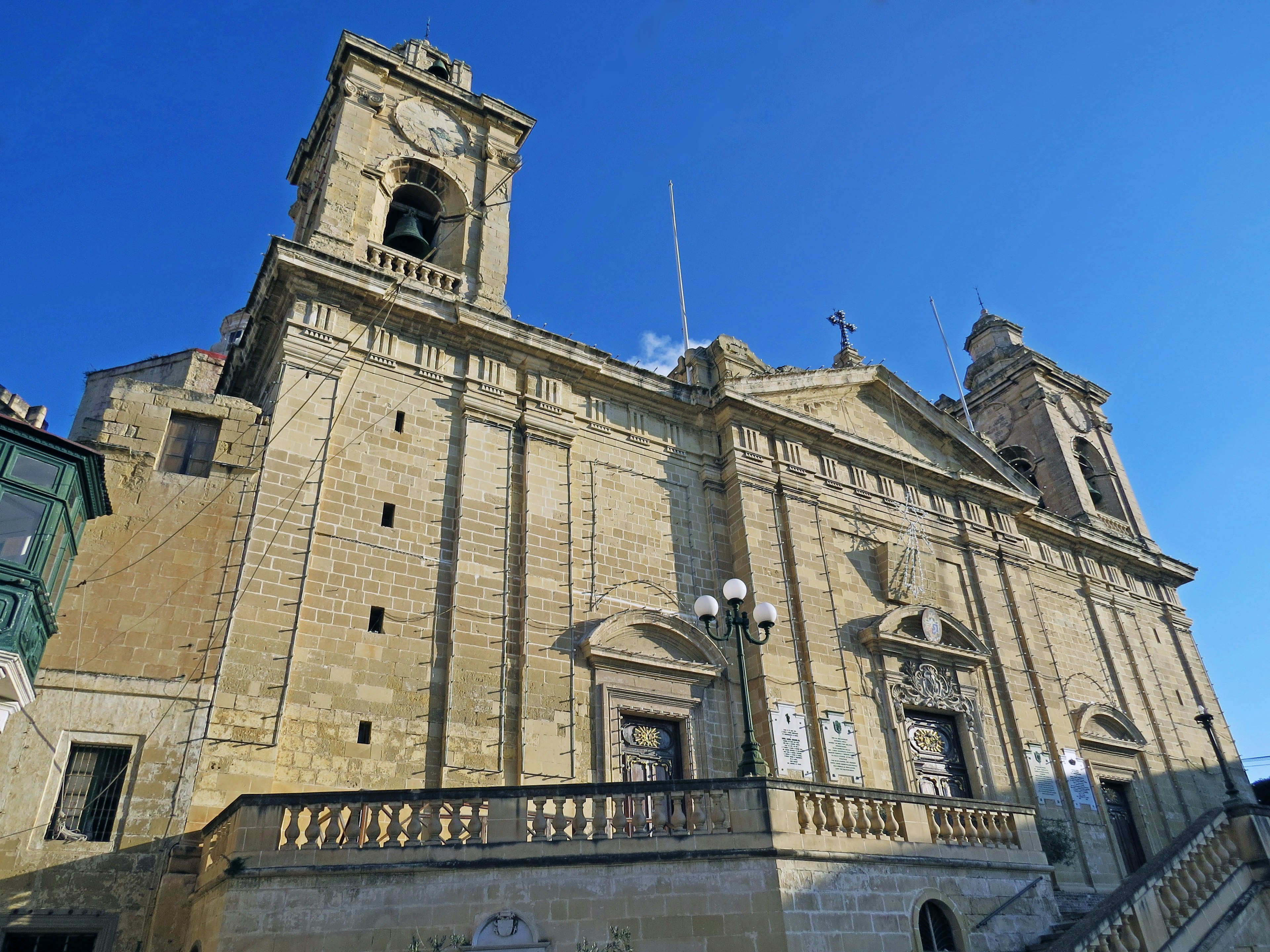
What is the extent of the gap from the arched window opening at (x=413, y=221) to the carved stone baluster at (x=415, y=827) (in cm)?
1137

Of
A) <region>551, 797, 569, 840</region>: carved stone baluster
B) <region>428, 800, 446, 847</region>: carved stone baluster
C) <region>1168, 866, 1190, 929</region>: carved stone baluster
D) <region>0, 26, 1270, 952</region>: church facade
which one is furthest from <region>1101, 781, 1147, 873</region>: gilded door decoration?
<region>428, 800, 446, 847</region>: carved stone baluster

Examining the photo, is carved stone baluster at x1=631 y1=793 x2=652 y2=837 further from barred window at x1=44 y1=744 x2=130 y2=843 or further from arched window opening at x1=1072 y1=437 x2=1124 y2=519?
arched window opening at x1=1072 y1=437 x2=1124 y2=519

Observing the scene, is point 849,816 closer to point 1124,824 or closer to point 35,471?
point 35,471

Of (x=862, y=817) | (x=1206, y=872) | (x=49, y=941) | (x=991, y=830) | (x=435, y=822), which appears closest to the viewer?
(x=435, y=822)

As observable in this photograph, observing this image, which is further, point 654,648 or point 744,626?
point 654,648

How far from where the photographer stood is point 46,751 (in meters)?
10.8

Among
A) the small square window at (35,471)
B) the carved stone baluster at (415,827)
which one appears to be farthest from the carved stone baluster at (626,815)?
the small square window at (35,471)

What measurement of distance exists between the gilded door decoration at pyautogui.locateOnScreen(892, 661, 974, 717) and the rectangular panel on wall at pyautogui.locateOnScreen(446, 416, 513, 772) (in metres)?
7.82

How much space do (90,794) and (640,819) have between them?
629 centimetres

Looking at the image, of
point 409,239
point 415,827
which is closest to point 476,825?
point 415,827

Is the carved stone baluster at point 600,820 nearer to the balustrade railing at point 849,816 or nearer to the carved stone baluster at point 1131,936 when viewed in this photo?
the balustrade railing at point 849,816

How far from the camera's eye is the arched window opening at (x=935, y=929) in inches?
424

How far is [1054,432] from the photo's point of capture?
2870 cm

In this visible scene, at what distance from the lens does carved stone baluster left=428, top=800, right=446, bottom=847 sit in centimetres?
977
